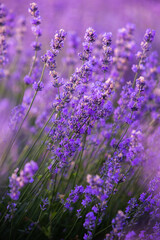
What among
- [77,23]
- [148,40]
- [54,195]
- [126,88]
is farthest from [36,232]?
[77,23]

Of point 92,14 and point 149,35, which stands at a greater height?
point 92,14

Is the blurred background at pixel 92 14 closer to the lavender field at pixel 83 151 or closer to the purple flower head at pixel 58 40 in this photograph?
the lavender field at pixel 83 151

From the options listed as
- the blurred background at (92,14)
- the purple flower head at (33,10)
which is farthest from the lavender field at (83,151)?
the blurred background at (92,14)

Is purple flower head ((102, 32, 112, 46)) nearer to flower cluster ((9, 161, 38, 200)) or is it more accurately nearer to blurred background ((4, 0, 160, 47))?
flower cluster ((9, 161, 38, 200))

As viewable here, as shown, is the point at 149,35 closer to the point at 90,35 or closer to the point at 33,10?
the point at 90,35

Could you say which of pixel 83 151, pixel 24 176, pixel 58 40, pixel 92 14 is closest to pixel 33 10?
pixel 58 40

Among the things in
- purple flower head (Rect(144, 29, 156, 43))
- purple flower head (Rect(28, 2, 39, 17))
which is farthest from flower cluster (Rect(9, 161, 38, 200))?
purple flower head (Rect(144, 29, 156, 43))

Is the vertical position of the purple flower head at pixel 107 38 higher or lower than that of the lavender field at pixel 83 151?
higher
